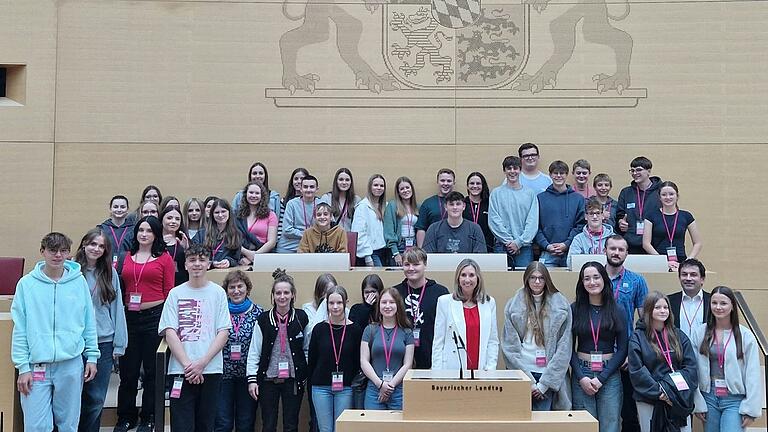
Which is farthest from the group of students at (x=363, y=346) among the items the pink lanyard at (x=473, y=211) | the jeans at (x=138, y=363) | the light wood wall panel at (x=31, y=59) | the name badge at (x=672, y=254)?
the light wood wall panel at (x=31, y=59)

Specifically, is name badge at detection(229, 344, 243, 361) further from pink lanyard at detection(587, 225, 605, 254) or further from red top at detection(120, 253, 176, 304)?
pink lanyard at detection(587, 225, 605, 254)

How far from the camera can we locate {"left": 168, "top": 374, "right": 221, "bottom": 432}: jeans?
6062 mm

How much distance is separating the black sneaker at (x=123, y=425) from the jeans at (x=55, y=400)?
0.68 meters

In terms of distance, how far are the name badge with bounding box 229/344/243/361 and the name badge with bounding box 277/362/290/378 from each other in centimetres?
37

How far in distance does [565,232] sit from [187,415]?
165 inches

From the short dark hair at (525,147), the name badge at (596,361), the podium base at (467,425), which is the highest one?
the short dark hair at (525,147)

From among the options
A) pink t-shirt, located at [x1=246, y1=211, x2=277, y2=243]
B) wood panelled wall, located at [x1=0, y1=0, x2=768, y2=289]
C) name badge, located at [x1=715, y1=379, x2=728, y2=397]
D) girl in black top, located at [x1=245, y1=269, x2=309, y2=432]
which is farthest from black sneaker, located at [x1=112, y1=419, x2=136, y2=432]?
name badge, located at [x1=715, y1=379, x2=728, y2=397]

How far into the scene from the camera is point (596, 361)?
6223 millimetres

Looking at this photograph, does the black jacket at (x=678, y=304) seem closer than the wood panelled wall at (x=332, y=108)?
Yes

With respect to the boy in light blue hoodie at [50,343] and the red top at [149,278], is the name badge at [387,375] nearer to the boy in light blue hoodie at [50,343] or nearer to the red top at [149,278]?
the red top at [149,278]

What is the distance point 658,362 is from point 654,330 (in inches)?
9.4

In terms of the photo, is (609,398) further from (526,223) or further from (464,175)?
(464,175)

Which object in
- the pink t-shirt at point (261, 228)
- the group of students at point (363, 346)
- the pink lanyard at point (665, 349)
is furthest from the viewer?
the pink t-shirt at point (261, 228)

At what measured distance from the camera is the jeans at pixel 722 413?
6129 millimetres
